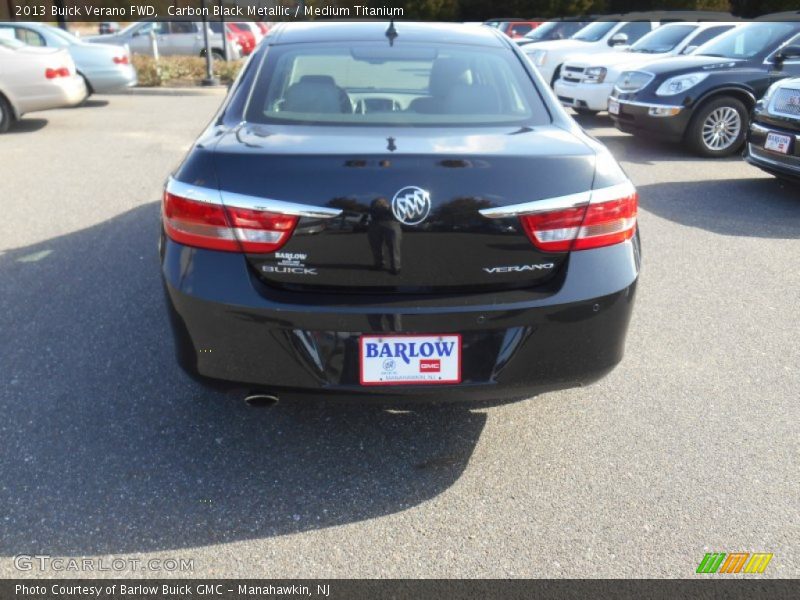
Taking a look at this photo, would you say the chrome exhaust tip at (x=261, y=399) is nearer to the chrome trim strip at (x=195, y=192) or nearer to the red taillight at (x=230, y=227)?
the red taillight at (x=230, y=227)

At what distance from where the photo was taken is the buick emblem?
236 cm

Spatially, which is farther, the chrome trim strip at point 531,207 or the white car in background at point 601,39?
the white car in background at point 601,39

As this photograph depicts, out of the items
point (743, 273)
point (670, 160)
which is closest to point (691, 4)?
point (670, 160)

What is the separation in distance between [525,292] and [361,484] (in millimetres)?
954

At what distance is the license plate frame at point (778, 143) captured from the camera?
6477mm

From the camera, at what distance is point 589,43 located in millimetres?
14578

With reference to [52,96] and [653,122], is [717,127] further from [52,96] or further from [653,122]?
[52,96]

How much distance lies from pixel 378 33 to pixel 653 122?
6284 millimetres

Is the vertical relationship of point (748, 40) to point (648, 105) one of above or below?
above

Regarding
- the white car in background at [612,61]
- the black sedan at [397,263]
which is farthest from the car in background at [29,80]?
the black sedan at [397,263]

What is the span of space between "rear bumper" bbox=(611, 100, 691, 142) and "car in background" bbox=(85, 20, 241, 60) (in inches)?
585

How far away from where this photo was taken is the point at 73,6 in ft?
99.2

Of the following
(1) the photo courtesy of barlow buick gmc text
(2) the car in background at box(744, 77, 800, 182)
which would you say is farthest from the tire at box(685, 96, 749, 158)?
(1) the photo courtesy of barlow buick gmc text

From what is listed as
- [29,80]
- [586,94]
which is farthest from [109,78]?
[586,94]
